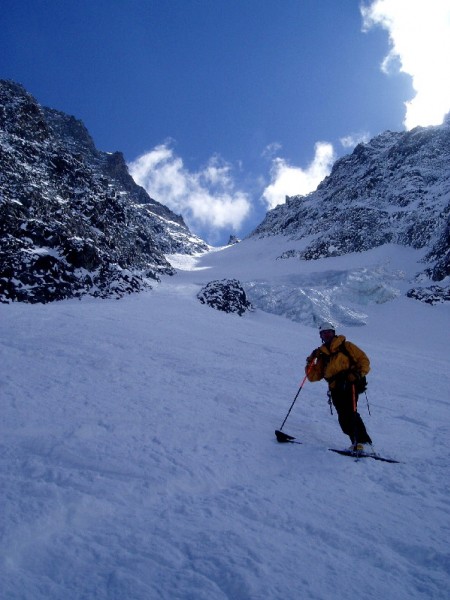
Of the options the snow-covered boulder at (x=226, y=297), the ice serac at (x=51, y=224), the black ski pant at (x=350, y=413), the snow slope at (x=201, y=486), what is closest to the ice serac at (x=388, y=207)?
the snow-covered boulder at (x=226, y=297)

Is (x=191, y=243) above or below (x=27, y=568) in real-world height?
above

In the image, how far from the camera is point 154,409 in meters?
6.88

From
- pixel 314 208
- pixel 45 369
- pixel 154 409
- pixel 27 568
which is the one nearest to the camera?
pixel 27 568

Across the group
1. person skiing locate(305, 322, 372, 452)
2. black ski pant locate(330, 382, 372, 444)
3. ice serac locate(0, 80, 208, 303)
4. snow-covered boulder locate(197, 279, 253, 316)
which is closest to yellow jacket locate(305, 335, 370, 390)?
person skiing locate(305, 322, 372, 452)

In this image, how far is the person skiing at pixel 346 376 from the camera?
18.9 feet

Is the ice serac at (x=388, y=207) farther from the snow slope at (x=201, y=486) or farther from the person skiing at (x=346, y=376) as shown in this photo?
the person skiing at (x=346, y=376)

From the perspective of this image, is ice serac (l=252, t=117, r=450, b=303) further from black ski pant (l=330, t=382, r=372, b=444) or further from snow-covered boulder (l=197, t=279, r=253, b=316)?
black ski pant (l=330, t=382, r=372, b=444)

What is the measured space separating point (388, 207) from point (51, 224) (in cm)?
6382

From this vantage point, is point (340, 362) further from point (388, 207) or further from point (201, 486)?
point (388, 207)

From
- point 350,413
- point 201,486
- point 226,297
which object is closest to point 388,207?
point 226,297

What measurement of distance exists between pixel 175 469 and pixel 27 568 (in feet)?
6.57

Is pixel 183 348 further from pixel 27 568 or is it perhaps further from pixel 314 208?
pixel 314 208

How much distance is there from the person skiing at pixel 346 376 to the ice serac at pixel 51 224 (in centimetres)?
1924

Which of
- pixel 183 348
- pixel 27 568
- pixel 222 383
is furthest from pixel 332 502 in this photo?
pixel 183 348
